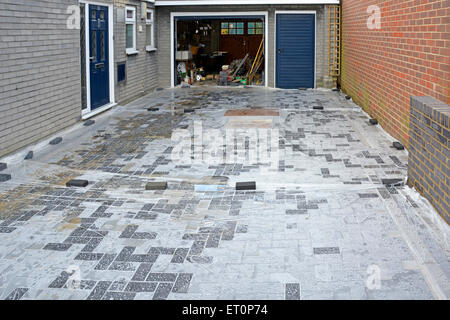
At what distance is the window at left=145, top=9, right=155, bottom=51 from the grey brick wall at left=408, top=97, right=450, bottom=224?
11.7 m

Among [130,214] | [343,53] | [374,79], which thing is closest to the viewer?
[130,214]

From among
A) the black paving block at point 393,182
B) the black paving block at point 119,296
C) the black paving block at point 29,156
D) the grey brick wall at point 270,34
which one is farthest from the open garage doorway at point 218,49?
the black paving block at point 119,296

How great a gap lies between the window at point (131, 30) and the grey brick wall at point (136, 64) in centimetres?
16

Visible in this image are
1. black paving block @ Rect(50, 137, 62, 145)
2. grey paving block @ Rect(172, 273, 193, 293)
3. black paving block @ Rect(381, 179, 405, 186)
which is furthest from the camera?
black paving block @ Rect(50, 137, 62, 145)

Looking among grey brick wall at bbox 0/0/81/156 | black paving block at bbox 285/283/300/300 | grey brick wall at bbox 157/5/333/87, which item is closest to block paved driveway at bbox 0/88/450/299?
black paving block at bbox 285/283/300/300

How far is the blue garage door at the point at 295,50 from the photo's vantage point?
664 inches

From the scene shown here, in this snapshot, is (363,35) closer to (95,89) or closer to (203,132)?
(203,132)

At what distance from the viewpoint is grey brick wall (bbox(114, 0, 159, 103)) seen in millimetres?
13078

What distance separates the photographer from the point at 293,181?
644 cm

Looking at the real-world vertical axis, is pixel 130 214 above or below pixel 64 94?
below

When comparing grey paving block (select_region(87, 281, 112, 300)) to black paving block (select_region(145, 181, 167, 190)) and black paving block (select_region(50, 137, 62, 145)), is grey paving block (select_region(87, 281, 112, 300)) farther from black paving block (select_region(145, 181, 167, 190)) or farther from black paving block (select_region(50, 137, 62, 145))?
black paving block (select_region(50, 137, 62, 145))
